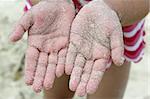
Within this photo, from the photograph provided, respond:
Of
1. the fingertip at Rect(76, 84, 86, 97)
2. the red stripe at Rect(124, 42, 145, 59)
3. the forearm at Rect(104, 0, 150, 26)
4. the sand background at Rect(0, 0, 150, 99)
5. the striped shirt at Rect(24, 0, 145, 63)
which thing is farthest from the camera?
the sand background at Rect(0, 0, 150, 99)

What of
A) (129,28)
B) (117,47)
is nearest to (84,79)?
(117,47)

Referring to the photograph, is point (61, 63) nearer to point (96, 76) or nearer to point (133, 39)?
point (96, 76)

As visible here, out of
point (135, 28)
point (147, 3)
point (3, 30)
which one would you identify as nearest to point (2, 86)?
point (3, 30)

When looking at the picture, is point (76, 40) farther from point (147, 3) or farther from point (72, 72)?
point (147, 3)

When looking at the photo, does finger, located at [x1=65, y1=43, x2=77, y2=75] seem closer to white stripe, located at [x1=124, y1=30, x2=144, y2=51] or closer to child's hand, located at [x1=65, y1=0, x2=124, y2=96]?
child's hand, located at [x1=65, y1=0, x2=124, y2=96]

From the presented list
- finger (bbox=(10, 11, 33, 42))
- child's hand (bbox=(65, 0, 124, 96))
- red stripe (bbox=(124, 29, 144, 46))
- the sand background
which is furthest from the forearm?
the sand background

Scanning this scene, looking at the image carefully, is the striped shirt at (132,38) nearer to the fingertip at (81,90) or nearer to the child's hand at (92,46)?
the child's hand at (92,46)

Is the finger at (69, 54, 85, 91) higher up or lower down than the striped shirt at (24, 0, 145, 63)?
higher up
